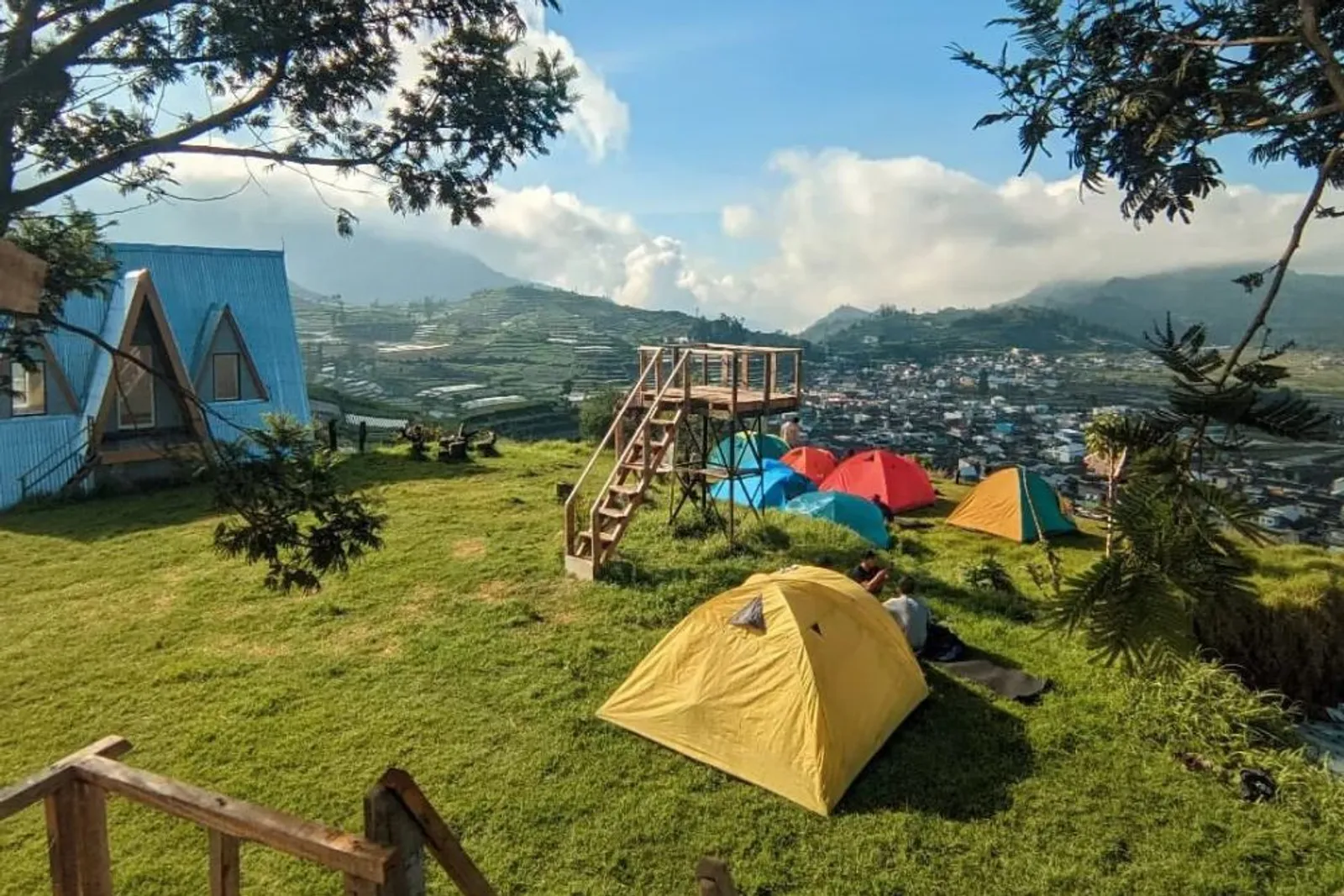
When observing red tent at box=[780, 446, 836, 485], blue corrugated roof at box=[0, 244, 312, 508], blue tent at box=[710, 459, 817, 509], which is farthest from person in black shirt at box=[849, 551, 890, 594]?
blue corrugated roof at box=[0, 244, 312, 508]

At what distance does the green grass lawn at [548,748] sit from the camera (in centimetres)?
619

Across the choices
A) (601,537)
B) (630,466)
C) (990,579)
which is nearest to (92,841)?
(601,537)

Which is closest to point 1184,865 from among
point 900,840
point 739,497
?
point 900,840

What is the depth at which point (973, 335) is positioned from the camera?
102 m

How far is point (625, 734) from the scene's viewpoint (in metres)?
8.12

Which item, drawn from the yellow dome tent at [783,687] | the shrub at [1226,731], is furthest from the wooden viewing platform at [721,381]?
the shrub at [1226,731]

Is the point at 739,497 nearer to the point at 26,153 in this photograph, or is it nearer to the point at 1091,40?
the point at 26,153

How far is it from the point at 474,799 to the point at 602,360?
90.1 metres

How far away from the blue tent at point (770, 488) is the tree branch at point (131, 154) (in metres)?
13.1

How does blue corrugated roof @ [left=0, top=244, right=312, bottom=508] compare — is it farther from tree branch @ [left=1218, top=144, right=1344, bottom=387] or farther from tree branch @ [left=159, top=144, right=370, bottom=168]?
tree branch @ [left=1218, top=144, right=1344, bottom=387]

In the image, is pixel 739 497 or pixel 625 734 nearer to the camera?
pixel 625 734

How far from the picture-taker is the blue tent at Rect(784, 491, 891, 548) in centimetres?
1526

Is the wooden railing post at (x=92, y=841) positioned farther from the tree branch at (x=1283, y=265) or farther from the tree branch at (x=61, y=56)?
the tree branch at (x=1283, y=265)

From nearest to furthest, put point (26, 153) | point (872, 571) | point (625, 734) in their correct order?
point (26, 153), point (625, 734), point (872, 571)
